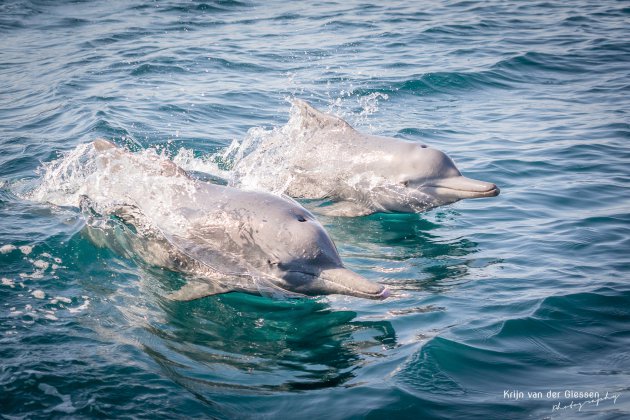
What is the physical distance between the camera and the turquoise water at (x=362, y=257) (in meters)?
4.96

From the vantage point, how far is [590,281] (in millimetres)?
6887

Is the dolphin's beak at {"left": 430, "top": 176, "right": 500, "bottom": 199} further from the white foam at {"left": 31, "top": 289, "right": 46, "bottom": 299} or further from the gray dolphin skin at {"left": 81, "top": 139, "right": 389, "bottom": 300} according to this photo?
the white foam at {"left": 31, "top": 289, "right": 46, "bottom": 299}

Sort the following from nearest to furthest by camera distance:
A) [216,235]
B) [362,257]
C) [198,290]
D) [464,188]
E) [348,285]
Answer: [348,285] → [198,290] → [216,235] → [362,257] → [464,188]

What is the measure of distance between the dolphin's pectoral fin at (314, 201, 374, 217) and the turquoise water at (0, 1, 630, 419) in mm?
155

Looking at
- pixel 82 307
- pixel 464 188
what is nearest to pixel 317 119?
pixel 464 188

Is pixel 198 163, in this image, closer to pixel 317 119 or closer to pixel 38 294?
pixel 317 119

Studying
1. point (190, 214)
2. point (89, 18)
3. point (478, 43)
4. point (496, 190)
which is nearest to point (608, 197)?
point (496, 190)

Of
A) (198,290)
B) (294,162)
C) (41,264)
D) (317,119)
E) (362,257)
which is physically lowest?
(362,257)

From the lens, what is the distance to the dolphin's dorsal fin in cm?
1021

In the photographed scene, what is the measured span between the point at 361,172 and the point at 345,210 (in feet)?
2.25

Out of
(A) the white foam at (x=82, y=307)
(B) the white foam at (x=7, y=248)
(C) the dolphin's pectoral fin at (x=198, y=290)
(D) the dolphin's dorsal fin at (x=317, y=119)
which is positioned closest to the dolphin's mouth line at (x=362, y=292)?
(C) the dolphin's pectoral fin at (x=198, y=290)

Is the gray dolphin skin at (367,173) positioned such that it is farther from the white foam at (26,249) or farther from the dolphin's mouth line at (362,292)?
the white foam at (26,249)

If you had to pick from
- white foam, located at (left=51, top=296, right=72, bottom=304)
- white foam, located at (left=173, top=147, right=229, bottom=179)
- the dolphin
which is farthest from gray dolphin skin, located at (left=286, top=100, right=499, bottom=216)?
white foam, located at (left=51, top=296, right=72, bottom=304)

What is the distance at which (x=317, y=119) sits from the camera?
1031cm
